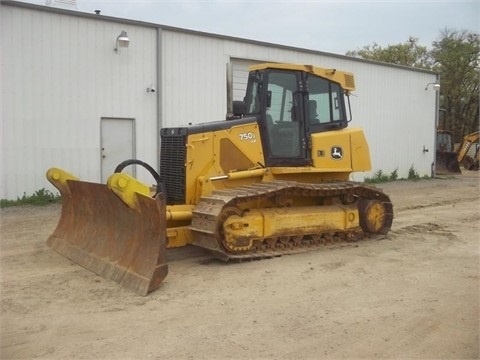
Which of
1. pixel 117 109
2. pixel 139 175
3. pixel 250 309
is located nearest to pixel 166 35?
pixel 117 109

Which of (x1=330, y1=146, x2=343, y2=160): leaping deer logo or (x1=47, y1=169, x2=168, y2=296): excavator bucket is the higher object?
(x1=330, y1=146, x2=343, y2=160): leaping deer logo

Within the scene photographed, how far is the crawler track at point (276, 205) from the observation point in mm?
6578

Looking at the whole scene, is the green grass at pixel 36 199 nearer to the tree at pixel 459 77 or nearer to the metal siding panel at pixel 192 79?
the metal siding panel at pixel 192 79

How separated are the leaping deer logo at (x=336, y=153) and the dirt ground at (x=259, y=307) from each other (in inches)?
55.4

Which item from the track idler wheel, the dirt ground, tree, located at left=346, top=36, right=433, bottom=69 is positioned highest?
tree, located at left=346, top=36, right=433, bottom=69

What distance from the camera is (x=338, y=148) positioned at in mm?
8305

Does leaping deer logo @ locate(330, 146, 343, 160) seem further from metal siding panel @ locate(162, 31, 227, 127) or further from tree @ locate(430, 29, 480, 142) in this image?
tree @ locate(430, 29, 480, 142)

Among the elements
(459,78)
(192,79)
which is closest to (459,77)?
(459,78)

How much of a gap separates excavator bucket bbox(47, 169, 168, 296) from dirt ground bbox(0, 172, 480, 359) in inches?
6.9

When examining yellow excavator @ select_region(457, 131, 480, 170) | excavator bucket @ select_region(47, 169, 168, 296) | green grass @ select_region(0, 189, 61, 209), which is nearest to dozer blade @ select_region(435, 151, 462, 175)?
yellow excavator @ select_region(457, 131, 480, 170)

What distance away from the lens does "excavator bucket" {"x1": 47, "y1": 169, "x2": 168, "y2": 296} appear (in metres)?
5.58

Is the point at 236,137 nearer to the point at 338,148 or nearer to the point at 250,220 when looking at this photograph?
the point at 250,220

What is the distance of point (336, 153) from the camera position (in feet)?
27.2

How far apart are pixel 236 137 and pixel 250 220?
123 cm
